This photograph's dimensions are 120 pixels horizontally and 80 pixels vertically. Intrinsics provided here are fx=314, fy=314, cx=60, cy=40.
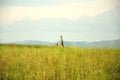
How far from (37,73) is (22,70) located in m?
0.21

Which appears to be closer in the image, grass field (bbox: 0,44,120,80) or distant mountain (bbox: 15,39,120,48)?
grass field (bbox: 0,44,120,80)

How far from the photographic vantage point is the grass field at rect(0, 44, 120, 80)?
405 cm

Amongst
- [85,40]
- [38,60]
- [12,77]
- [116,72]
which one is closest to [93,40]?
[85,40]

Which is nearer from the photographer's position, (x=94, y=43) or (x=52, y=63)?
(x=52, y=63)

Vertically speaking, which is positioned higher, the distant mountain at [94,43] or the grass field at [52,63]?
the distant mountain at [94,43]

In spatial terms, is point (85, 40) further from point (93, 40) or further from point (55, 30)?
point (55, 30)

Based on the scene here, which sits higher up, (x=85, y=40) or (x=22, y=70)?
(x=85, y=40)

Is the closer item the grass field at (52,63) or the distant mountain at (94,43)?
the grass field at (52,63)

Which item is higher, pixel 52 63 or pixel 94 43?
pixel 94 43

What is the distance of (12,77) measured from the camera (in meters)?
4.03

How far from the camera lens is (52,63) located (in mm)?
4121

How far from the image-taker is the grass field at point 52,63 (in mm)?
4047

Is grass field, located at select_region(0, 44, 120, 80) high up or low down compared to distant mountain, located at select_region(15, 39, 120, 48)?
down

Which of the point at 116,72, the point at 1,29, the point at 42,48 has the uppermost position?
the point at 1,29
